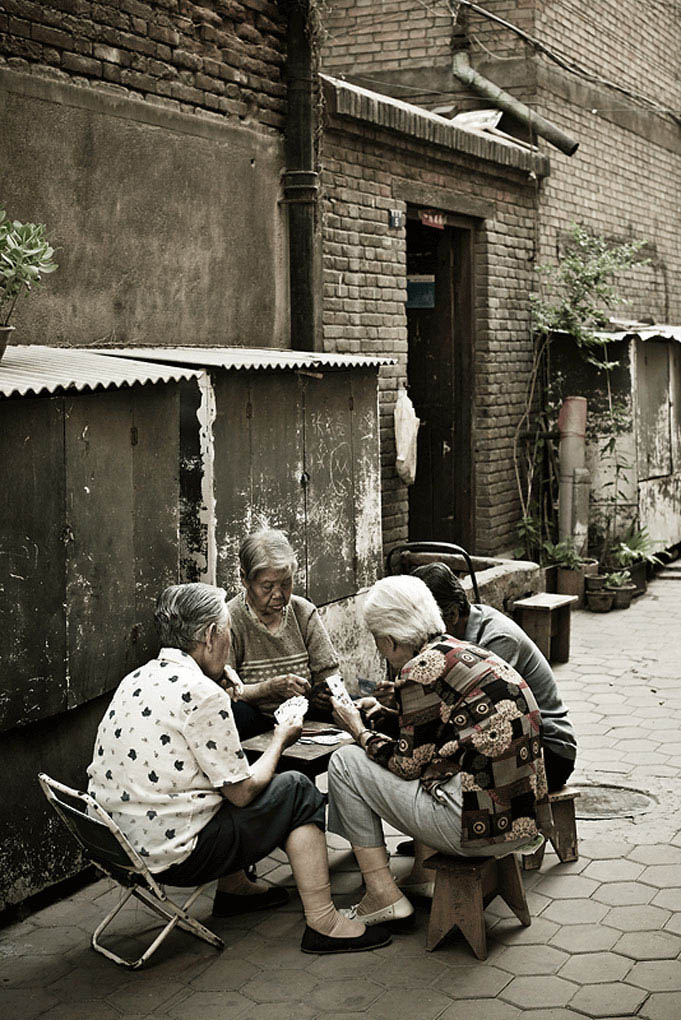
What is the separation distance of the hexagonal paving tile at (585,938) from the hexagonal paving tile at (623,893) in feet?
0.81

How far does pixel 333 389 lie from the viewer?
7.05 m

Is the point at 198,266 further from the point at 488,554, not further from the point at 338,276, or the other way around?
the point at 488,554

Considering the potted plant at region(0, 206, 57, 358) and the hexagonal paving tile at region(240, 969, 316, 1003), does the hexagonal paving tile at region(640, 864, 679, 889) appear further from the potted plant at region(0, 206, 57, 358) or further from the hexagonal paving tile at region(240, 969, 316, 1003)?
the potted plant at region(0, 206, 57, 358)

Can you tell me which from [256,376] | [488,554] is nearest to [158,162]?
[256,376]

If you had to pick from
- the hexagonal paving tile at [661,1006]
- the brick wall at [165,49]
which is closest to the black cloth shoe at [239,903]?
the hexagonal paving tile at [661,1006]

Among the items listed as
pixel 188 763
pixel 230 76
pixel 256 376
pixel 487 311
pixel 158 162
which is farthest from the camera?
pixel 487 311

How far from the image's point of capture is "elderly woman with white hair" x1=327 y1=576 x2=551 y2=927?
4.32 metres

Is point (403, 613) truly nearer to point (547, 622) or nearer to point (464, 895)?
point (464, 895)

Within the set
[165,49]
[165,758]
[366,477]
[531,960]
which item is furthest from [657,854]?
[165,49]

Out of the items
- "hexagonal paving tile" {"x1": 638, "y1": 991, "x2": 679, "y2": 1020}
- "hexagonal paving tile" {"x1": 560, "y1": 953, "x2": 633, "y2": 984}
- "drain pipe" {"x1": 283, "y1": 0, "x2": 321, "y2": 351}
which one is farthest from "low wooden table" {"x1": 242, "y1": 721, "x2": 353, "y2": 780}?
"drain pipe" {"x1": 283, "y1": 0, "x2": 321, "y2": 351}

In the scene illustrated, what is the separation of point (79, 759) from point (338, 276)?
455 centimetres

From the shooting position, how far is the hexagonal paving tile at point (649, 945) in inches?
173

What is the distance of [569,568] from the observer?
10.8 metres

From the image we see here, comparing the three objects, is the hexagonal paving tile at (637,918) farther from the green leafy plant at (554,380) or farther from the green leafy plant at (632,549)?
the green leafy plant at (554,380)
